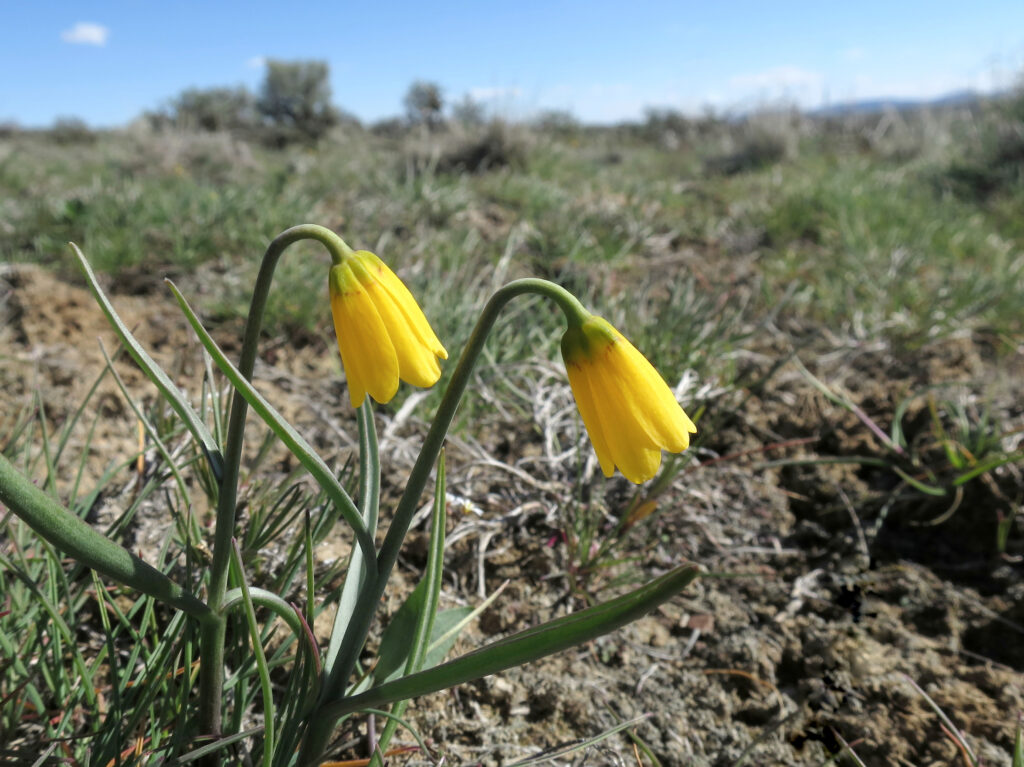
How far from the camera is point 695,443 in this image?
2277mm

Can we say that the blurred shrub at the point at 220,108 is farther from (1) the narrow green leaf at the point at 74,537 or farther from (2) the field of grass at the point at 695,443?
(1) the narrow green leaf at the point at 74,537

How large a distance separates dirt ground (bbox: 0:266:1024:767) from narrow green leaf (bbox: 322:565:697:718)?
0.53 metres

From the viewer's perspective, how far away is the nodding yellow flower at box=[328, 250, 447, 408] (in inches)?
34.7

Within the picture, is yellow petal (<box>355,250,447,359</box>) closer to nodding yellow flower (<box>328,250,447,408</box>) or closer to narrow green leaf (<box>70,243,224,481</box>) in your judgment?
nodding yellow flower (<box>328,250,447,408</box>)

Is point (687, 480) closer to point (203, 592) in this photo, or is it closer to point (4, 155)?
point (203, 592)

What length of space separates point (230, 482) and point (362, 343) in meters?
0.29

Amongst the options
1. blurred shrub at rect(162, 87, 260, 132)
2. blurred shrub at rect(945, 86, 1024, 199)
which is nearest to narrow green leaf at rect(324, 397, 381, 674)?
blurred shrub at rect(945, 86, 1024, 199)

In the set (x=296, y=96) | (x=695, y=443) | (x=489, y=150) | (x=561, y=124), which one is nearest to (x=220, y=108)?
(x=296, y=96)

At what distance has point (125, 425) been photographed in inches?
92.7

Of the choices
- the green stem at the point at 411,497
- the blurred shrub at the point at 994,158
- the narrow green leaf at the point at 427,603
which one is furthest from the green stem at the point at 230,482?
the blurred shrub at the point at 994,158

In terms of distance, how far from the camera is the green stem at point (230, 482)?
0.89 m

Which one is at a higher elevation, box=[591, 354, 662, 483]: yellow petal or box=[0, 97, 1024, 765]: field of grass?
box=[591, 354, 662, 483]: yellow petal

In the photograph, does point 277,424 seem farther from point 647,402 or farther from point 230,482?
point 647,402

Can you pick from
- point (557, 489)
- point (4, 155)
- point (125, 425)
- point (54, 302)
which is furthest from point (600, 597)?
point (4, 155)
